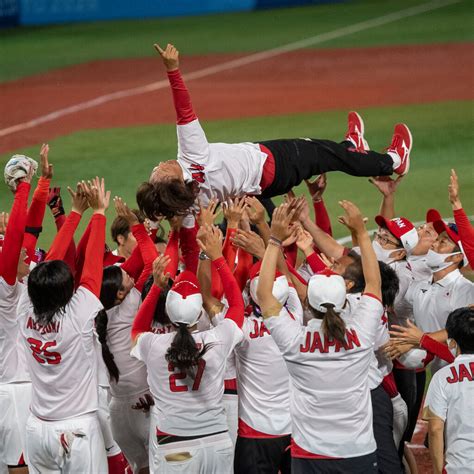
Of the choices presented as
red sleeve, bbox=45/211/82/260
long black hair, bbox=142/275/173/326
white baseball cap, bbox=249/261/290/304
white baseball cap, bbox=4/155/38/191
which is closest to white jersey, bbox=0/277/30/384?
red sleeve, bbox=45/211/82/260

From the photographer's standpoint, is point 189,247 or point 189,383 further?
point 189,247

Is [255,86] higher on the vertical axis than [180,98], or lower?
higher

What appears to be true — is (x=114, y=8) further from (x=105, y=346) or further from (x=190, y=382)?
(x=190, y=382)

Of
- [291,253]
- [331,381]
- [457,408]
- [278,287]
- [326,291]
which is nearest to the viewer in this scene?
[326,291]

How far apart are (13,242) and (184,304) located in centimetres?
126

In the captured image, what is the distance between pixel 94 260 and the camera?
22.2 ft

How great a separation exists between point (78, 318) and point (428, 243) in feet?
9.17

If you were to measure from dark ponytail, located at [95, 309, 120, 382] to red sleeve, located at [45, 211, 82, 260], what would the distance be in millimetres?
521

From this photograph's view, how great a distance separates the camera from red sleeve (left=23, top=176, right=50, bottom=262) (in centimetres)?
761

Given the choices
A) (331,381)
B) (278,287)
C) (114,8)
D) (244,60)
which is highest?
(114,8)

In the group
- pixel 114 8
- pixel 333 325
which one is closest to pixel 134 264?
pixel 333 325

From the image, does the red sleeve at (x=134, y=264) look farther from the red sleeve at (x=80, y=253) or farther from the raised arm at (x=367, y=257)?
the raised arm at (x=367, y=257)

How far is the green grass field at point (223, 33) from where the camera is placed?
23.7 meters

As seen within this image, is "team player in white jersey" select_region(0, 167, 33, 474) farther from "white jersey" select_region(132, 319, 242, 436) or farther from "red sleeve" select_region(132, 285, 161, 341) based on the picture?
"white jersey" select_region(132, 319, 242, 436)
